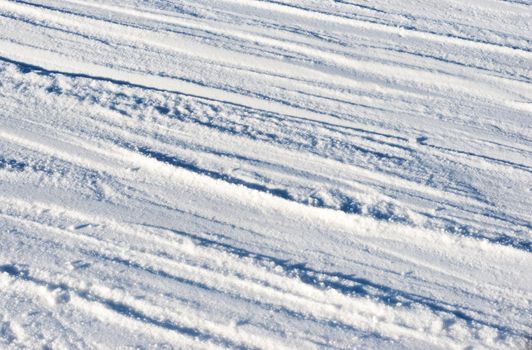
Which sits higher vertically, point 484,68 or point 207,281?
point 484,68

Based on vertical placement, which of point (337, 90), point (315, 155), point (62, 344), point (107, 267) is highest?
point (337, 90)

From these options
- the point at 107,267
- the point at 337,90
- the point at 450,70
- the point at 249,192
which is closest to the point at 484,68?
the point at 450,70

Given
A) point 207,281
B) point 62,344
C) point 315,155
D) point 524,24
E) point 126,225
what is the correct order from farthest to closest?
point 524,24
point 315,155
point 126,225
point 207,281
point 62,344

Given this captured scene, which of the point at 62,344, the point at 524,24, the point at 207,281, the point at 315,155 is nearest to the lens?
the point at 62,344

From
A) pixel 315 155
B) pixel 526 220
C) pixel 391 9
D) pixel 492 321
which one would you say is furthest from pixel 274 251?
pixel 391 9

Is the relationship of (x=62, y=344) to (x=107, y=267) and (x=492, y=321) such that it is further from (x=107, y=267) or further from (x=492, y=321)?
(x=492, y=321)

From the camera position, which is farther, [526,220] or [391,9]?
[391,9]

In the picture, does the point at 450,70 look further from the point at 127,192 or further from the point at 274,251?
the point at 127,192
